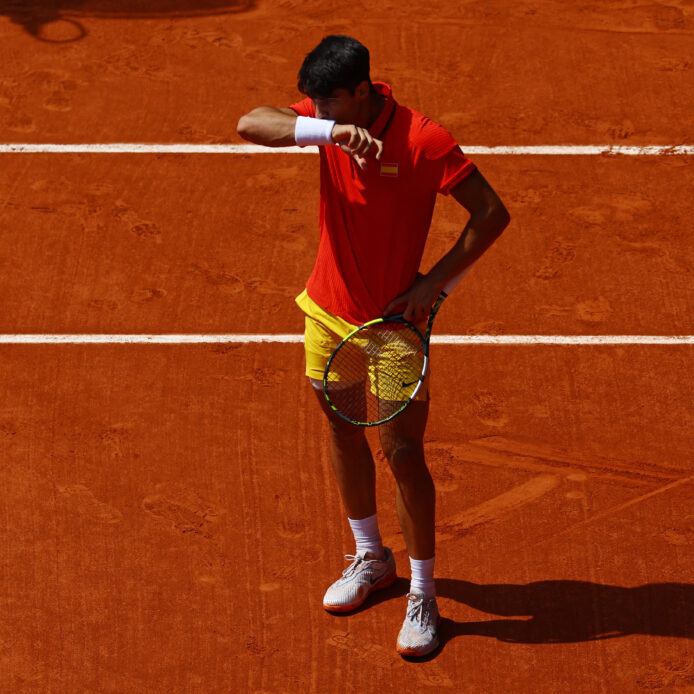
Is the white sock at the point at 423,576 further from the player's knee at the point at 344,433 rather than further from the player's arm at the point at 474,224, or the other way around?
the player's arm at the point at 474,224

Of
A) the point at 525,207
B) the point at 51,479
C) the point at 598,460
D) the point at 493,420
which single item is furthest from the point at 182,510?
the point at 525,207

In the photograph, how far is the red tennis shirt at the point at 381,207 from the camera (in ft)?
15.6

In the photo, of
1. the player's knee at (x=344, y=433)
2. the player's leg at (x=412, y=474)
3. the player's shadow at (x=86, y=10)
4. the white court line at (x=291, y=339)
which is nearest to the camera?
the player's leg at (x=412, y=474)

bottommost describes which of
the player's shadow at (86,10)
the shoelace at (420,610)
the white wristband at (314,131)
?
the player's shadow at (86,10)

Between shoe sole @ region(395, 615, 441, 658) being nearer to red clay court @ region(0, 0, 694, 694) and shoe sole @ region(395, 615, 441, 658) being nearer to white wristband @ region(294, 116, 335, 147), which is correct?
red clay court @ region(0, 0, 694, 694)

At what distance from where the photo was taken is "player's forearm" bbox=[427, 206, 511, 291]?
4.81m

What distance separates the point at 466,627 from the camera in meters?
5.69

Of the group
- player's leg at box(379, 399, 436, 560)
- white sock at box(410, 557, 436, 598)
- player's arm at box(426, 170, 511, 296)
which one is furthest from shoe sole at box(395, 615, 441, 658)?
player's arm at box(426, 170, 511, 296)

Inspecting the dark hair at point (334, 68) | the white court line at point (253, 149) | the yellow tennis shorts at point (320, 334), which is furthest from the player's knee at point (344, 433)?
the white court line at point (253, 149)

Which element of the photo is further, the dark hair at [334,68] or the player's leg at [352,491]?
the player's leg at [352,491]

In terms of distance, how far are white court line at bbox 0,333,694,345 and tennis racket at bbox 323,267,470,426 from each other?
2.32m

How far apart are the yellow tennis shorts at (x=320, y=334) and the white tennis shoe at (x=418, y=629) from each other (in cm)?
107

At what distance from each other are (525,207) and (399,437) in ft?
12.7

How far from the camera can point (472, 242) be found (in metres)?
4.86
